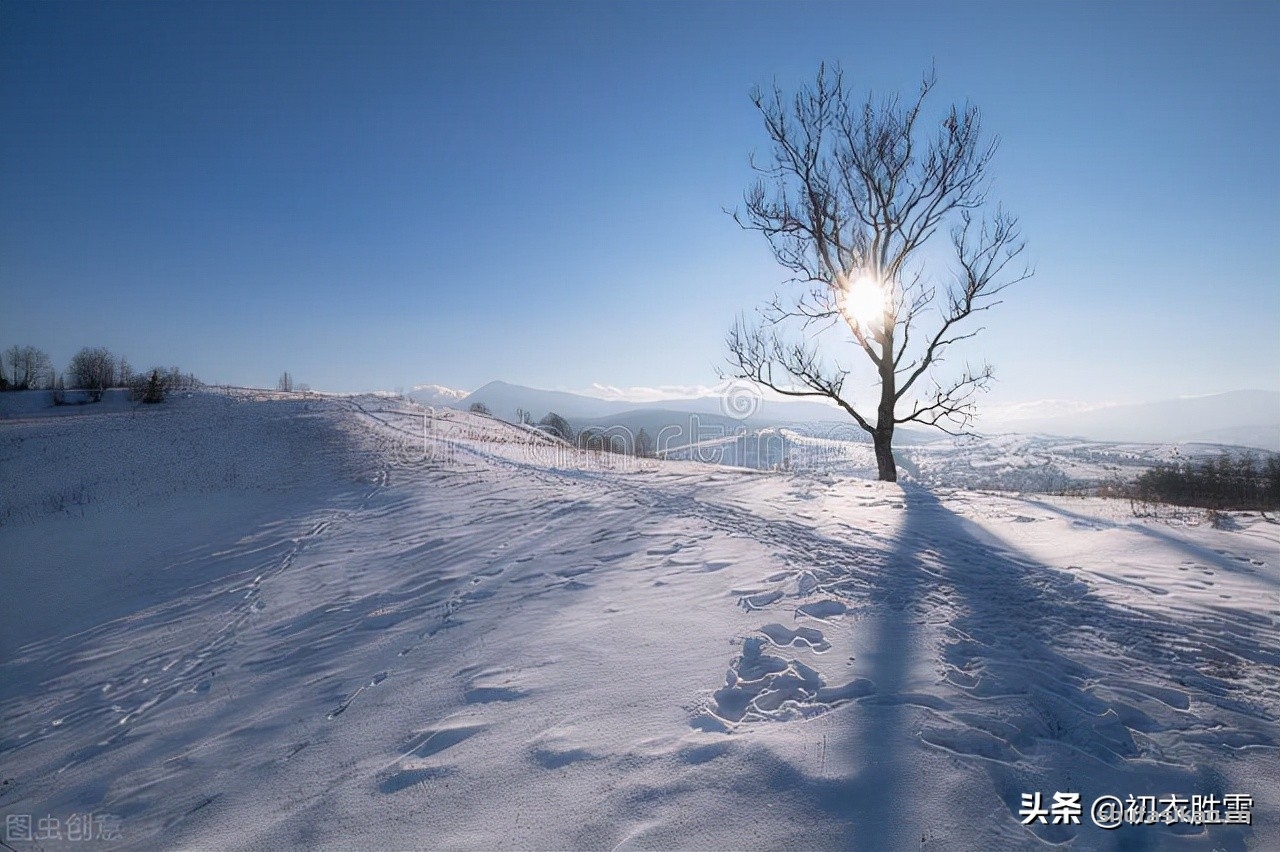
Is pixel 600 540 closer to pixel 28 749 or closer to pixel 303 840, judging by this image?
pixel 303 840

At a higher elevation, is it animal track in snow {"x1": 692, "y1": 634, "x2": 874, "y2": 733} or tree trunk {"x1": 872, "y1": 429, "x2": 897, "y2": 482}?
tree trunk {"x1": 872, "y1": 429, "x2": 897, "y2": 482}

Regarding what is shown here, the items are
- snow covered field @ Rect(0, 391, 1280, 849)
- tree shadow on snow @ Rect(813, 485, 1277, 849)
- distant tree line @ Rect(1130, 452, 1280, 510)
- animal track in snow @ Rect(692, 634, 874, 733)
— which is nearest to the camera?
tree shadow on snow @ Rect(813, 485, 1277, 849)

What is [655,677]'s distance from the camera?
4.09 metres

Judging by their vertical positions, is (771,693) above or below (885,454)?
below

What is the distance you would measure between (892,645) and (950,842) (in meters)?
1.95

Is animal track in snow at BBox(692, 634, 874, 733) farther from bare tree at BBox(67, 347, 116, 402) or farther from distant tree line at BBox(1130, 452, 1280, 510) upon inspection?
bare tree at BBox(67, 347, 116, 402)

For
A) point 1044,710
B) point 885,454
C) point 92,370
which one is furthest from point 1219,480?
point 92,370

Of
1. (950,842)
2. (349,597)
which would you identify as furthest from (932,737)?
(349,597)

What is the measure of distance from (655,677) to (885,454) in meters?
11.8

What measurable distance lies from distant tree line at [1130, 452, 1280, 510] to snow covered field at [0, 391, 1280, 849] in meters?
8.93

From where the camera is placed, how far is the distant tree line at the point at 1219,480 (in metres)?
14.2

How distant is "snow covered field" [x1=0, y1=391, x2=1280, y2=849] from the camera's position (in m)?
2.86

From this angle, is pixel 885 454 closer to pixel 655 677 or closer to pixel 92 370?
pixel 655 677

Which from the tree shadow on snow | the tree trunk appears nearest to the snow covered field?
the tree shadow on snow
